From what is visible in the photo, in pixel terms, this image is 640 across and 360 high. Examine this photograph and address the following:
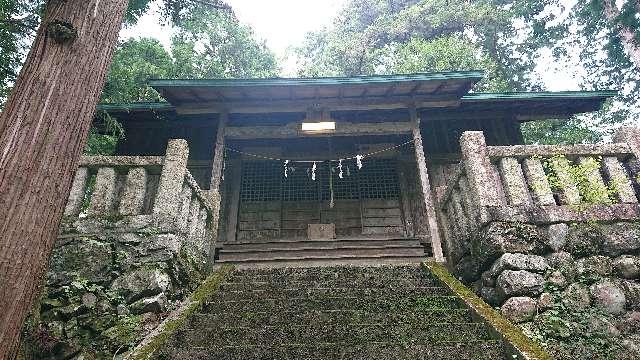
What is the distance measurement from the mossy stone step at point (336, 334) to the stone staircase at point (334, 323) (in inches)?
0.4

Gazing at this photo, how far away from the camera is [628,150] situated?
5.59 m

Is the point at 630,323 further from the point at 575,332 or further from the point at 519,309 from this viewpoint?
the point at 519,309

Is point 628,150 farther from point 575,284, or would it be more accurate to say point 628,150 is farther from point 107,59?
point 107,59

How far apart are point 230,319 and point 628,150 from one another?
6.04 meters

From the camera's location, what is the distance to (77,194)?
Answer: 17.5ft

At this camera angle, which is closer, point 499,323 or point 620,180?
point 499,323

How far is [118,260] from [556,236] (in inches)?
222

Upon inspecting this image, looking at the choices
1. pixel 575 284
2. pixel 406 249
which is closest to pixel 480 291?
pixel 575 284

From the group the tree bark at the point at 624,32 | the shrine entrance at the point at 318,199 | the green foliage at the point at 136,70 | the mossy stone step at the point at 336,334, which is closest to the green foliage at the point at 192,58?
the green foliage at the point at 136,70

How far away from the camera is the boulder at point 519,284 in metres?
4.43

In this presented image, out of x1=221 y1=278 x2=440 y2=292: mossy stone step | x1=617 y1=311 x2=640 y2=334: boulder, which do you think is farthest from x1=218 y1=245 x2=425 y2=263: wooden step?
x1=617 y1=311 x2=640 y2=334: boulder

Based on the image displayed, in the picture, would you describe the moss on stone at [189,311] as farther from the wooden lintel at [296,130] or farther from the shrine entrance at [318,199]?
the shrine entrance at [318,199]

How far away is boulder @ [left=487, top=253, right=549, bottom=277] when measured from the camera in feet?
15.1

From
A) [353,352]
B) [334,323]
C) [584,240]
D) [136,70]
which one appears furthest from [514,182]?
[136,70]
